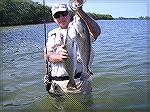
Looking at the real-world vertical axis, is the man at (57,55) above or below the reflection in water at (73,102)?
above

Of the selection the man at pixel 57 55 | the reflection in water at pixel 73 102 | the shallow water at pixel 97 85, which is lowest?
the shallow water at pixel 97 85

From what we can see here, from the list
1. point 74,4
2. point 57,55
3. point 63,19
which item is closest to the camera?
point 74,4

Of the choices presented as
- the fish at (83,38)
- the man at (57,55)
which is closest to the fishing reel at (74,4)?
the fish at (83,38)

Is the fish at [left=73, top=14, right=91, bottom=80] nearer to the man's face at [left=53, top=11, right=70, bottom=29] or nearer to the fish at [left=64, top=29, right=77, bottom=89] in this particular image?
the fish at [left=64, top=29, right=77, bottom=89]

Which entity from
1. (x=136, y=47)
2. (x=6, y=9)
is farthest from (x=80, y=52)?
(x=6, y=9)

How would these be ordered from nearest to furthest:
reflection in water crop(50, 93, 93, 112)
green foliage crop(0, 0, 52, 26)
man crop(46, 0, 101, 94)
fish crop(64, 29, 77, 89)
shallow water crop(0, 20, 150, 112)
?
1. fish crop(64, 29, 77, 89)
2. man crop(46, 0, 101, 94)
3. reflection in water crop(50, 93, 93, 112)
4. shallow water crop(0, 20, 150, 112)
5. green foliage crop(0, 0, 52, 26)

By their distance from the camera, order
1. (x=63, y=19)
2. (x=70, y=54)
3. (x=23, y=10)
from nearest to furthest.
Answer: (x=70, y=54)
(x=63, y=19)
(x=23, y=10)

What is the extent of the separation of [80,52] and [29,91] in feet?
18.0

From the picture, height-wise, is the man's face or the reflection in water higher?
the man's face

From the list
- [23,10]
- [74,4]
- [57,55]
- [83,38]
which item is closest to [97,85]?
[57,55]

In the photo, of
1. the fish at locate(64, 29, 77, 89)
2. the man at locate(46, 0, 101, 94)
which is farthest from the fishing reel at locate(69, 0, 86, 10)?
the man at locate(46, 0, 101, 94)

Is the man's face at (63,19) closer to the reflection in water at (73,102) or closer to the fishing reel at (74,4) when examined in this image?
the reflection in water at (73,102)

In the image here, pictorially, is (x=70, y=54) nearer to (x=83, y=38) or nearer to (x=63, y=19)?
(x=83, y=38)

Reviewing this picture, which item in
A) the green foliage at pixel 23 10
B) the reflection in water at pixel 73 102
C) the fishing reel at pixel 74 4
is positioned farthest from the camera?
the green foliage at pixel 23 10
